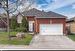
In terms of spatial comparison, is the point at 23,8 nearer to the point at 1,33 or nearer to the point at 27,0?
the point at 27,0

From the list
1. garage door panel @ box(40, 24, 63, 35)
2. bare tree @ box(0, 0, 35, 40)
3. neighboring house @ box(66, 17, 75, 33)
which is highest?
bare tree @ box(0, 0, 35, 40)

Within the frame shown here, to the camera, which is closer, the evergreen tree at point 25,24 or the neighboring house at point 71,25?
the neighboring house at point 71,25

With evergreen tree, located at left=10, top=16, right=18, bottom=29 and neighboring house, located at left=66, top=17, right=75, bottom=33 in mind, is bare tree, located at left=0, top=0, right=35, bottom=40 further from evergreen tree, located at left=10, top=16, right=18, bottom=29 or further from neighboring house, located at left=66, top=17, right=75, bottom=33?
neighboring house, located at left=66, top=17, right=75, bottom=33

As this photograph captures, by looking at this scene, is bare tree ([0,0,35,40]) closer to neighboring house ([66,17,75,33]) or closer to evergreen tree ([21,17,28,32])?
evergreen tree ([21,17,28,32])

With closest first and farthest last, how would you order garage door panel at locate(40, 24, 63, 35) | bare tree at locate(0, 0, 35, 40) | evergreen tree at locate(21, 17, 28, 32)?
bare tree at locate(0, 0, 35, 40) → evergreen tree at locate(21, 17, 28, 32) → garage door panel at locate(40, 24, 63, 35)

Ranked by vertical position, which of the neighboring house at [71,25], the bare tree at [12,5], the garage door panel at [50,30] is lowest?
the garage door panel at [50,30]

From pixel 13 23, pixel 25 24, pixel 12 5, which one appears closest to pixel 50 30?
pixel 25 24

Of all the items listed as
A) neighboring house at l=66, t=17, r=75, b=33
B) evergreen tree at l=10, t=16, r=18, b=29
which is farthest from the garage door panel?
evergreen tree at l=10, t=16, r=18, b=29

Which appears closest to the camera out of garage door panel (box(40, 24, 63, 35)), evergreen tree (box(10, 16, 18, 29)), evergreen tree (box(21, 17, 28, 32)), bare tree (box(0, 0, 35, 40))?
bare tree (box(0, 0, 35, 40))

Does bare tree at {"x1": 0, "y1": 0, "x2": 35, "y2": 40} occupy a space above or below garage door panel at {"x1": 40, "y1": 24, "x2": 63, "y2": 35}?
above

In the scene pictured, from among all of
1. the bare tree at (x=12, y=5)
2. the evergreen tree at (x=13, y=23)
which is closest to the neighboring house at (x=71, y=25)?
the bare tree at (x=12, y=5)

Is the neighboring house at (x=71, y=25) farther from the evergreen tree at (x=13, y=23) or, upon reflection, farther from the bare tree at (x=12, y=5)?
the evergreen tree at (x=13, y=23)

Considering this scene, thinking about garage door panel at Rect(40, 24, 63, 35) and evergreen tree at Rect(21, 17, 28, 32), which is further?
garage door panel at Rect(40, 24, 63, 35)

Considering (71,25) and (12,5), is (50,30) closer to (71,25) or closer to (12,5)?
(71,25)
